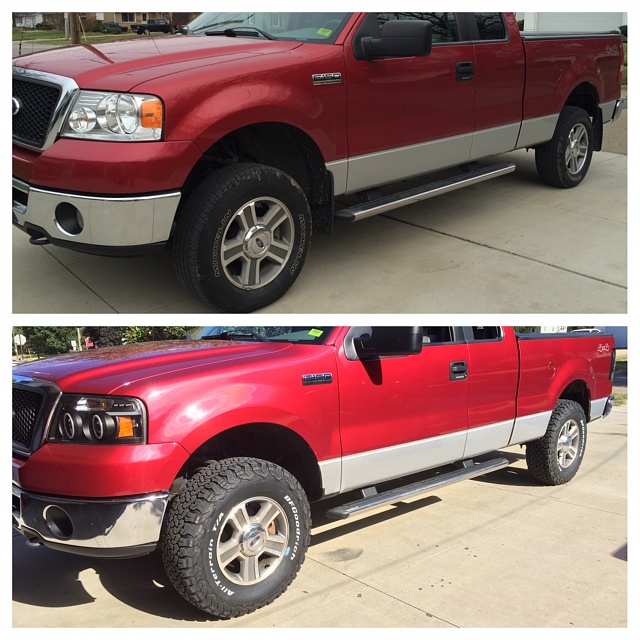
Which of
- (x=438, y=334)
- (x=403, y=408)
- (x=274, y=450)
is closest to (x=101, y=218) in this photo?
(x=274, y=450)

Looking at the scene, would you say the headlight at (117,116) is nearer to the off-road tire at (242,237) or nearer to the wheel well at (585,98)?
the off-road tire at (242,237)

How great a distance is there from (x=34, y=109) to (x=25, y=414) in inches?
77.3

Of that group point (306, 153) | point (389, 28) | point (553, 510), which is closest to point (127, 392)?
point (306, 153)

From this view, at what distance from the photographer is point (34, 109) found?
4559mm

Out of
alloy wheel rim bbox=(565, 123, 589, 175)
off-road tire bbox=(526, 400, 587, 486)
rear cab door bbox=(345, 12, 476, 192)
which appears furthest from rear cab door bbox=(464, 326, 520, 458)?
alloy wheel rim bbox=(565, 123, 589, 175)

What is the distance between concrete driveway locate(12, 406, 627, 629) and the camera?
3693 mm

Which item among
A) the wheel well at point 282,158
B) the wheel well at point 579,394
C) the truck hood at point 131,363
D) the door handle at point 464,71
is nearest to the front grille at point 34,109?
the wheel well at point 282,158

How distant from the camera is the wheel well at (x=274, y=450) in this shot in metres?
3.92

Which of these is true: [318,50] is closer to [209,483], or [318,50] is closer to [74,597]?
[209,483]

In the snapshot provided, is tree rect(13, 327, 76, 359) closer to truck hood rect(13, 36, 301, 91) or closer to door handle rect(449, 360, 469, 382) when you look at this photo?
truck hood rect(13, 36, 301, 91)

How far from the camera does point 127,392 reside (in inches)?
131

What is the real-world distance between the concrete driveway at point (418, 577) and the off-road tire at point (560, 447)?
506mm

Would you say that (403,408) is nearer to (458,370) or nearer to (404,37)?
(458,370)

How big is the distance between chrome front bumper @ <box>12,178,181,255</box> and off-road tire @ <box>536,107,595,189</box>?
4.90 meters
